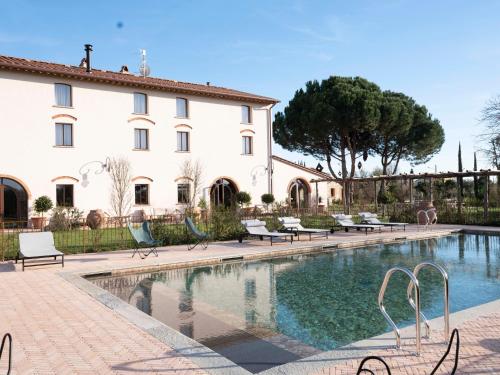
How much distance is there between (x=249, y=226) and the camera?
1487 cm

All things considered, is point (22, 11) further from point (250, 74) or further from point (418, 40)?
point (418, 40)

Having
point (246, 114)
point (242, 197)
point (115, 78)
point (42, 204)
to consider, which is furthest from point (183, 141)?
point (42, 204)

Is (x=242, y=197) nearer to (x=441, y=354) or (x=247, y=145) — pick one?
(x=247, y=145)

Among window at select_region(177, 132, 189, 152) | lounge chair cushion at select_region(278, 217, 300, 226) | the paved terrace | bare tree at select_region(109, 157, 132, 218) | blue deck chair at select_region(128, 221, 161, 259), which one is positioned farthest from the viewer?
window at select_region(177, 132, 189, 152)

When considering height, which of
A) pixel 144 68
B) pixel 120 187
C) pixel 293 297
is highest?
pixel 144 68

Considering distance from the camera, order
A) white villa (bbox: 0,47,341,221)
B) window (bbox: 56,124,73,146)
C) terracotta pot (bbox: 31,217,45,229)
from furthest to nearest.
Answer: window (bbox: 56,124,73,146) → white villa (bbox: 0,47,341,221) → terracotta pot (bbox: 31,217,45,229)

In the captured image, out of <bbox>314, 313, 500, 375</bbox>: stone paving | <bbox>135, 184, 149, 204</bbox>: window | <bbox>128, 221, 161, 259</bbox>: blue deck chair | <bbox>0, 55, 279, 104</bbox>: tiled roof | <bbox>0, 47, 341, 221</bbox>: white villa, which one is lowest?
<bbox>314, 313, 500, 375</bbox>: stone paving

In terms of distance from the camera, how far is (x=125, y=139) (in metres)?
24.1

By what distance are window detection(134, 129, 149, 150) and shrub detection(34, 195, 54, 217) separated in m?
5.63

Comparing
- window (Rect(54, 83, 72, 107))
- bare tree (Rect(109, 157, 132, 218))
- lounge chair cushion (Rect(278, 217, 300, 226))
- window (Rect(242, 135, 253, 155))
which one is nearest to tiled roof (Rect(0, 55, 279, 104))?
window (Rect(54, 83, 72, 107))

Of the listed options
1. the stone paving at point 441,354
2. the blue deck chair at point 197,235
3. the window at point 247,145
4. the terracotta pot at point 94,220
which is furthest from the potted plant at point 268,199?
the stone paving at point 441,354

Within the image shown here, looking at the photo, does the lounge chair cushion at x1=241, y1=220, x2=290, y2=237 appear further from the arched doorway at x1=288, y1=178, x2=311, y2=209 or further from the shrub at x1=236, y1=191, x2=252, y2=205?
the arched doorway at x1=288, y1=178, x2=311, y2=209

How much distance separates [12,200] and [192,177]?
953 centimetres

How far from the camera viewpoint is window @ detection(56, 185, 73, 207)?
2205cm
